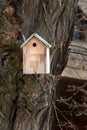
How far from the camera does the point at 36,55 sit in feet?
10.4

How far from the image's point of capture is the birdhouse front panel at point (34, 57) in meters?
3.14

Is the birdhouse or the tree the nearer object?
the birdhouse

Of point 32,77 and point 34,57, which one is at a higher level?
point 34,57

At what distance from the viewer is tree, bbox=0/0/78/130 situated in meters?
3.37

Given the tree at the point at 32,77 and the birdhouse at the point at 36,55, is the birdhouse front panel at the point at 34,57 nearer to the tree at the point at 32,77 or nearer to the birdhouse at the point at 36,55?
the birdhouse at the point at 36,55

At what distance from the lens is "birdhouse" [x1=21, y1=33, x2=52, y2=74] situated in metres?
3.14

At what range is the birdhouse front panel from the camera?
3.14 metres

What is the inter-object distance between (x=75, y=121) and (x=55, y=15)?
511cm

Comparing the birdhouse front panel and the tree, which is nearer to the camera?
the birdhouse front panel

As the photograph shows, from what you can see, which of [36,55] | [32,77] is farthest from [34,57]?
[32,77]

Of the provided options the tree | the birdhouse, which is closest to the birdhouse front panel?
the birdhouse

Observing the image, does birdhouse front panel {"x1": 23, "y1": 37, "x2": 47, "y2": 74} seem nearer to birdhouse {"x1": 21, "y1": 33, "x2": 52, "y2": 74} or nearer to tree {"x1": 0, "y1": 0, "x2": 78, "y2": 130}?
birdhouse {"x1": 21, "y1": 33, "x2": 52, "y2": 74}

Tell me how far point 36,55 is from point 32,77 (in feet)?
0.79

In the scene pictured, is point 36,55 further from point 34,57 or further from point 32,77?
point 32,77
